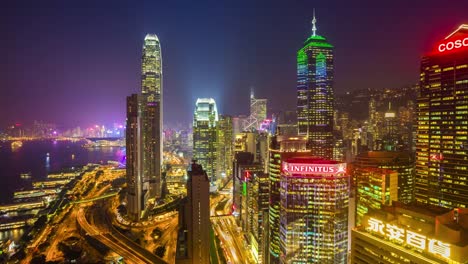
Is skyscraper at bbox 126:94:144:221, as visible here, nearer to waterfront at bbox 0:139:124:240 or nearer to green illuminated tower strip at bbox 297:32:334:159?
waterfront at bbox 0:139:124:240

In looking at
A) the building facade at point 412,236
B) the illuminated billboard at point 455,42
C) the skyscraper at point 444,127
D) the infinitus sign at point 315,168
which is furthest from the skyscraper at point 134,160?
the illuminated billboard at point 455,42

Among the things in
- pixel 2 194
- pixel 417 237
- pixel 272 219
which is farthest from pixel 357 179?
pixel 2 194

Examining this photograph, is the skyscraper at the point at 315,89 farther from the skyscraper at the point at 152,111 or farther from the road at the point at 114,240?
the road at the point at 114,240

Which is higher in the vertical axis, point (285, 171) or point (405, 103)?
point (405, 103)

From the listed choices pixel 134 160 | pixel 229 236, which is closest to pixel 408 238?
pixel 229 236

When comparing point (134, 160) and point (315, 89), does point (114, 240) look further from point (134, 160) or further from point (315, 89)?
point (315, 89)

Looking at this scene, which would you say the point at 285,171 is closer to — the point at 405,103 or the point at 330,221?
the point at 330,221
